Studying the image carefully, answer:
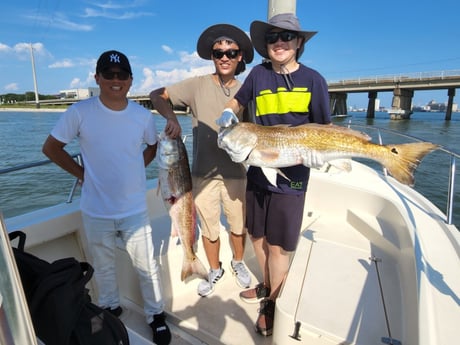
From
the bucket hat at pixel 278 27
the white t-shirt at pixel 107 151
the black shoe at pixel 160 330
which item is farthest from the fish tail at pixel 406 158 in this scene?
the black shoe at pixel 160 330

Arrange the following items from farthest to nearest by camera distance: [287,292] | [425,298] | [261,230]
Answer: [261,230]
[287,292]
[425,298]

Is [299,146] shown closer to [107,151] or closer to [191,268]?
[107,151]

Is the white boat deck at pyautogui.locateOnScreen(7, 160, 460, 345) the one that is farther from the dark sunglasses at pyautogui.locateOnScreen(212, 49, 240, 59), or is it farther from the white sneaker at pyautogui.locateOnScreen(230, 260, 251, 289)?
the dark sunglasses at pyautogui.locateOnScreen(212, 49, 240, 59)

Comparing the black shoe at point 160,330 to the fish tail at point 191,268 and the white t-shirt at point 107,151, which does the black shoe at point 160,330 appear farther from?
the white t-shirt at point 107,151

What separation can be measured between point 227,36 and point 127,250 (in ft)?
7.31

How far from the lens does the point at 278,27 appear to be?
7.33 feet

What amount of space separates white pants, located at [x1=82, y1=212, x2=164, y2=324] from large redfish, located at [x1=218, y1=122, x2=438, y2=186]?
1070mm

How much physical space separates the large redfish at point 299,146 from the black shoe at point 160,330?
1.64 metres

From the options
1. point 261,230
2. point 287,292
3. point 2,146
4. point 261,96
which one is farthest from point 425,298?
point 2,146

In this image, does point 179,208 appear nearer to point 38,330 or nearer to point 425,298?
point 38,330

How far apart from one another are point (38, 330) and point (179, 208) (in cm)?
169

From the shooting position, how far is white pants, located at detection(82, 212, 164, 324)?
246cm

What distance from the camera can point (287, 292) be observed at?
233 centimetres

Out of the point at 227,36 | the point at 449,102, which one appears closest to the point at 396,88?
the point at 449,102
